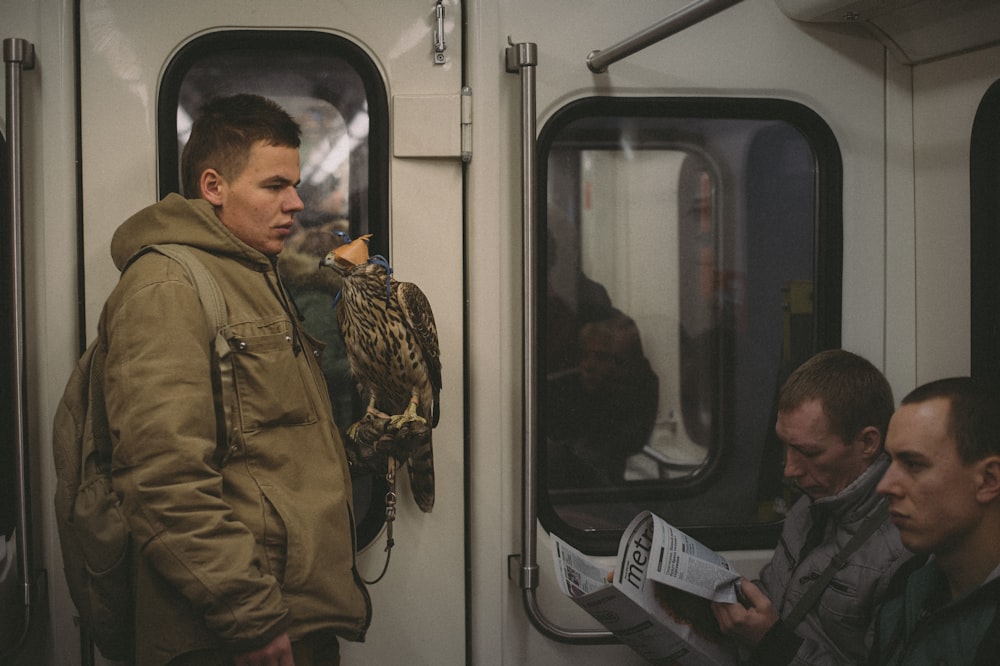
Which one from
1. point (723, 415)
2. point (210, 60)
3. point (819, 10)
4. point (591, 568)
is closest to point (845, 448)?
point (723, 415)

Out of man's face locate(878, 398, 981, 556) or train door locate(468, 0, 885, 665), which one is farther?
train door locate(468, 0, 885, 665)

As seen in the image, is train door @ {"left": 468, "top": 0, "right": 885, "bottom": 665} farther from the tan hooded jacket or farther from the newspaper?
the tan hooded jacket

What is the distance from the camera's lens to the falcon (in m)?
1.80

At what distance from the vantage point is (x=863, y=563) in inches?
66.5

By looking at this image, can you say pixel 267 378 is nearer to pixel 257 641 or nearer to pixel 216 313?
pixel 216 313

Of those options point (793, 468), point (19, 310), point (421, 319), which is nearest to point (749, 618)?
point (793, 468)

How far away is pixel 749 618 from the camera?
1.70 m

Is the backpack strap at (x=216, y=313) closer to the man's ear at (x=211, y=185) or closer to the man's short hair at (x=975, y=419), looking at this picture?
the man's ear at (x=211, y=185)

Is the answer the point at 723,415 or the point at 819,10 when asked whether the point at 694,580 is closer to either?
the point at 723,415

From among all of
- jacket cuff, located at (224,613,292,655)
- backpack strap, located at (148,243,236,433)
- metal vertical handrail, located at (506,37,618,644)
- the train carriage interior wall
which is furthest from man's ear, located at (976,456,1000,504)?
backpack strap, located at (148,243,236,433)

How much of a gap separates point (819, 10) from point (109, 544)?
6.79ft

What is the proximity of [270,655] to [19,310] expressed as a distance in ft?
3.39

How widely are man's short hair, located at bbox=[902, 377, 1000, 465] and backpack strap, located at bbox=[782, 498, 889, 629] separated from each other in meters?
0.39

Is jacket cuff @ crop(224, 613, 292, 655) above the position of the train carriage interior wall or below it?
below
